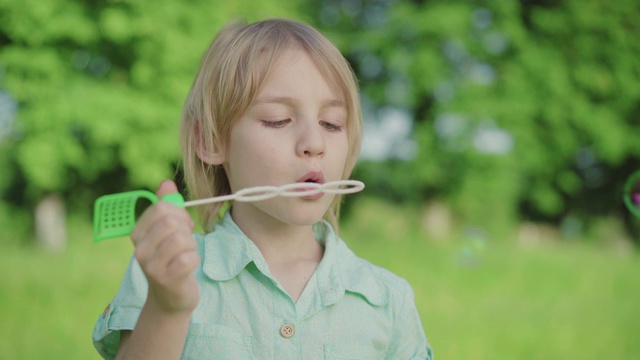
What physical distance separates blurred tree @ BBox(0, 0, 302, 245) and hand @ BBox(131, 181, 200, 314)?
1013 cm

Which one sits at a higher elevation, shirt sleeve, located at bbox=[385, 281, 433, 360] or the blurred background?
shirt sleeve, located at bbox=[385, 281, 433, 360]

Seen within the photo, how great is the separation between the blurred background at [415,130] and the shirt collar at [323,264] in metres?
4.48

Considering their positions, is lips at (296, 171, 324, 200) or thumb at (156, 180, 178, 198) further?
lips at (296, 171, 324, 200)

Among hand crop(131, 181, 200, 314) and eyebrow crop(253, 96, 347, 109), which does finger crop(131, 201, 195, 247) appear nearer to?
hand crop(131, 181, 200, 314)

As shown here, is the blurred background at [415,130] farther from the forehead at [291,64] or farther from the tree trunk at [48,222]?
the forehead at [291,64]

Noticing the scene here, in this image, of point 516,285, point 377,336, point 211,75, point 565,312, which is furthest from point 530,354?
point 211,75

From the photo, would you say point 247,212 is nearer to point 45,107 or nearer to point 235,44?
point 235,44

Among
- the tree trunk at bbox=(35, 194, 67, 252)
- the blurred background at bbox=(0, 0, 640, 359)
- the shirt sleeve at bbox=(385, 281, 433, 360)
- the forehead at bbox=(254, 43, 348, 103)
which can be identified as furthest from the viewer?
the tree trunk at bbox=(35, 194, 67, 252)

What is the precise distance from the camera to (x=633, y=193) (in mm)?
3748


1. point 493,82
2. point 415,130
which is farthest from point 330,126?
point 493,82

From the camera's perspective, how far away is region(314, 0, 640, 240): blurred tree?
13984mm

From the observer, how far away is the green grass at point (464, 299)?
5160 mm

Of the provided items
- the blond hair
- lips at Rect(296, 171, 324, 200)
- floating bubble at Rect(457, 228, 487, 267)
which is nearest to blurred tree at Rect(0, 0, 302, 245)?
floating bubble at Rect(457, 228, 487, 267)

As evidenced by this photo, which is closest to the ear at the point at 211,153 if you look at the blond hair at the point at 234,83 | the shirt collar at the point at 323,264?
the blond hair at the point at 234,83
